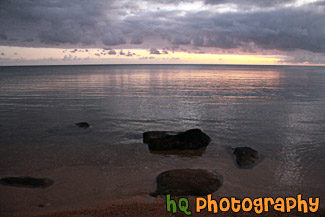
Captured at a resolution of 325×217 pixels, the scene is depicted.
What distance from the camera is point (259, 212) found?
24.9 ft

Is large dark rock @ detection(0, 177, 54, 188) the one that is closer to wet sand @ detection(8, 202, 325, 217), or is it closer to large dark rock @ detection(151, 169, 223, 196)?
wet sand @ detection(8, 202, 325, 217)

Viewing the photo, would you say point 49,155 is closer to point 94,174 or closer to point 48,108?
point 94,174

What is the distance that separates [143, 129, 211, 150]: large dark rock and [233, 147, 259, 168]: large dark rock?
7.04 ft

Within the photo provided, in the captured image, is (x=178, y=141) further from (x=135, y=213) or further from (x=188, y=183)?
(x=135, y=213)

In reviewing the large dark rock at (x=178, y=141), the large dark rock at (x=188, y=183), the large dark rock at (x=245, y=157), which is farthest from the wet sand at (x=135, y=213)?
the large dark rock at (x=178, y=141)

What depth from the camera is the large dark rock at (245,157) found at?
11.5 m

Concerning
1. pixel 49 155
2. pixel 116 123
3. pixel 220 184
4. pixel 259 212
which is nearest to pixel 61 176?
pixel 49 155

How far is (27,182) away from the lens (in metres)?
9.40

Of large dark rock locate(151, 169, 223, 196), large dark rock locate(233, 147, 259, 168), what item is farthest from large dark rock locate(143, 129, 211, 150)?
large dark rock locate(151, 169, 223, 196)

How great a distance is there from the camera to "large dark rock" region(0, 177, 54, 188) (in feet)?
30.3

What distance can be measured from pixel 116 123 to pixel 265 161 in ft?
38.9

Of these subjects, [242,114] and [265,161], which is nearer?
[265,161]

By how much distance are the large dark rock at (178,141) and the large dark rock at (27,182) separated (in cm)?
575

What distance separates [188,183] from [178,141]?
4.66 metres
